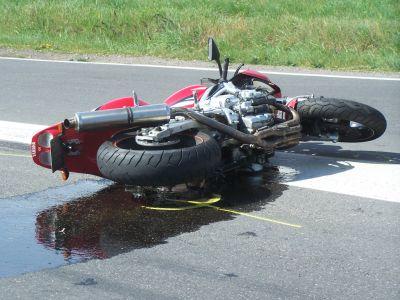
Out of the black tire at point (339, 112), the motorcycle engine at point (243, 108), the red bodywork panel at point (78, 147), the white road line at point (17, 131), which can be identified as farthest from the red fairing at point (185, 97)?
the white road line at point (17, 131)

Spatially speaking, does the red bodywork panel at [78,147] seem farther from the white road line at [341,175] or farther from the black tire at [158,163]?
the white road line at [341,175]

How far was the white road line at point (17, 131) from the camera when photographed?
9.93 metres

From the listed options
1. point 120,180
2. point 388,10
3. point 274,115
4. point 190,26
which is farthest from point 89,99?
point 388,10

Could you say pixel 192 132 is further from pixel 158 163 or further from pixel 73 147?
pixel 73 147

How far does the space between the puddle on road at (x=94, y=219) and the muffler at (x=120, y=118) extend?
627mm

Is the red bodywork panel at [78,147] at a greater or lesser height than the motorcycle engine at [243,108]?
lesser

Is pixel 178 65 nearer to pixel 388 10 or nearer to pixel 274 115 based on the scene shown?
pixel 388 10

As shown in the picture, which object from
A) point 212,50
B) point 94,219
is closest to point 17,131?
point 212,50

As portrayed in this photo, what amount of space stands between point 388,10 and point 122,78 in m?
7.78

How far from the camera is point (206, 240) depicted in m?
6.21

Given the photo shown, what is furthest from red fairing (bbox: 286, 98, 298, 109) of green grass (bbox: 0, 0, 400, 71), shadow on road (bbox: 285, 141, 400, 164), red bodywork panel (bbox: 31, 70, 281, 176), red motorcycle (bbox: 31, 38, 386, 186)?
green grass (bbox: 0, 0, 400, 71)

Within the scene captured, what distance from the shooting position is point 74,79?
14898 millimetres

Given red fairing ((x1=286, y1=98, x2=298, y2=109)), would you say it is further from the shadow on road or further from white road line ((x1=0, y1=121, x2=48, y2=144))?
white road line ((x1=0, y1=121, x2=48, y2=144))

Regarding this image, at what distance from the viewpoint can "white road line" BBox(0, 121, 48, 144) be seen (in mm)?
9931
